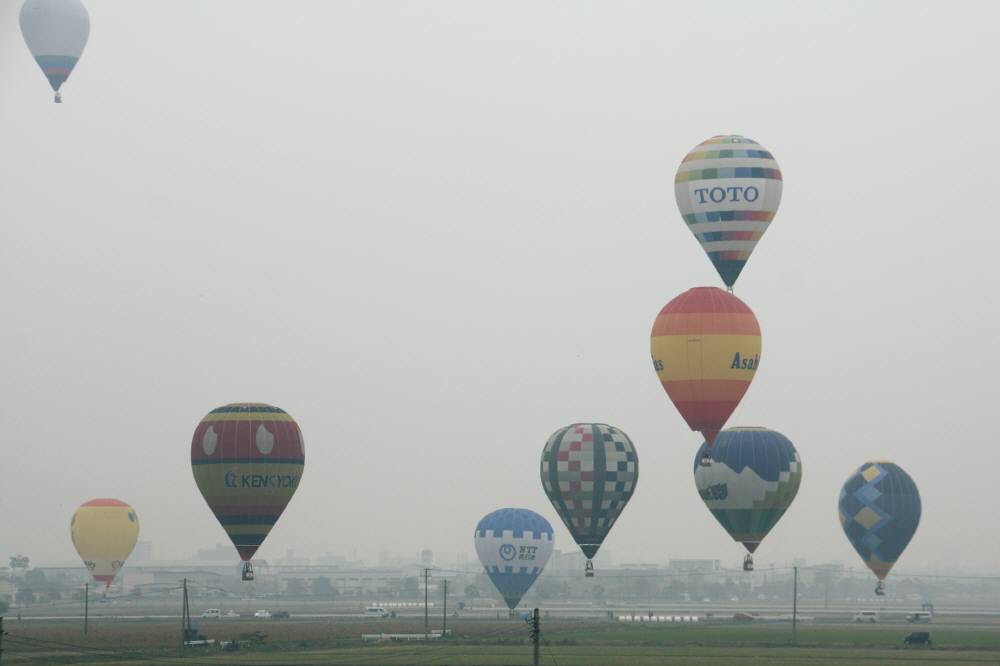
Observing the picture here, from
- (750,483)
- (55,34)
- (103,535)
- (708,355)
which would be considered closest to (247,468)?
(708,355)

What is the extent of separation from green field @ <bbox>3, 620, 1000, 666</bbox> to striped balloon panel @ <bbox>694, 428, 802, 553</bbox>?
5.41 meters

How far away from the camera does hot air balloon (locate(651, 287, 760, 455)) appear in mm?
72188

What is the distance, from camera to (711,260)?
238ft

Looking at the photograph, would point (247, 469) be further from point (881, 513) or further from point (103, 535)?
point (103, 535)

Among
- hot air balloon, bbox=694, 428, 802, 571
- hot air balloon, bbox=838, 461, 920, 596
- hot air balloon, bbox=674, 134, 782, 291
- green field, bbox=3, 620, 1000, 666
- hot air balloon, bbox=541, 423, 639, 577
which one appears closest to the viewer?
green field, bbox=3, 620, 1000, 666

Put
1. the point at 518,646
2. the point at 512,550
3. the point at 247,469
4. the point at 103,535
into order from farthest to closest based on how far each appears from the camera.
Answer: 1. the point at 103,535
2. the point at 512,550
3. the point at 247,469
4. the point at 518,646

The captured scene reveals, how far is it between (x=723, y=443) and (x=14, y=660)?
35.8m

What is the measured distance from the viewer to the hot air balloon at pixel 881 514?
9875 centimetres

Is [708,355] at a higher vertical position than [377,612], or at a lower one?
higher

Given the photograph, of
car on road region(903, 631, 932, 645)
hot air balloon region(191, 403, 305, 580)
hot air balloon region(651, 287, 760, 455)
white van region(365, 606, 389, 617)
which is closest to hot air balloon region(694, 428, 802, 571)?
car on road region(903, 631, 932, 645)

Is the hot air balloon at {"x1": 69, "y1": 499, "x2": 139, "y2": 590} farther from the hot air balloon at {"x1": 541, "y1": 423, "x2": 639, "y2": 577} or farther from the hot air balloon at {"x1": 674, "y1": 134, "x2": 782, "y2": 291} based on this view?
the hot air balloon at {"x1": 674, "y1": 134, "x2": 782, "y2": 291}

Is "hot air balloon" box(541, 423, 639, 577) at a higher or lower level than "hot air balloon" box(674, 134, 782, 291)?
lower

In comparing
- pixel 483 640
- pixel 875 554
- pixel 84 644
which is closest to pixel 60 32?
pixel 84 644

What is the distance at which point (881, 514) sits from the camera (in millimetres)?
98750
